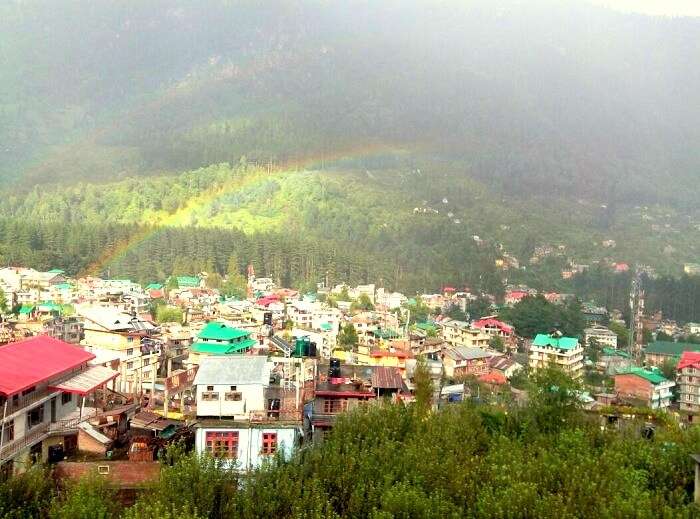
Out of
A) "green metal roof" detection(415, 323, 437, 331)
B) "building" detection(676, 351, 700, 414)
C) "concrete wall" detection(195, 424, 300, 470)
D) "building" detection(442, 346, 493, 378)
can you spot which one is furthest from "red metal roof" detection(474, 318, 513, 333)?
"concrete wall" detection(195, 424, 300, 470)

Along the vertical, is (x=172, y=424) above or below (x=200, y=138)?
below

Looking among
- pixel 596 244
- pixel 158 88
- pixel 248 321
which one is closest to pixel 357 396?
pixel 248 321

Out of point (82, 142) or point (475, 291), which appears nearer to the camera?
point (475, 291)

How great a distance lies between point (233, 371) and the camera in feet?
34.3

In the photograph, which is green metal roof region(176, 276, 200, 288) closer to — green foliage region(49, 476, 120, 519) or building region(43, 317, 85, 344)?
building region(43, 317, 85, 344)

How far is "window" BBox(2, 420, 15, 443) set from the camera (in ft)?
30.0

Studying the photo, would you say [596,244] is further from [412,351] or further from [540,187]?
[412,351]

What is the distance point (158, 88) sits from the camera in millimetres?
152625

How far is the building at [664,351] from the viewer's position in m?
30.7

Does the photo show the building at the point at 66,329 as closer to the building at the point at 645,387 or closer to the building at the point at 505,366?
the building at the point at 505,366

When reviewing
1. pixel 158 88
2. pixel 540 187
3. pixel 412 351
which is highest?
pixel 158 88

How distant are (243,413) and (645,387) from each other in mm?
17246

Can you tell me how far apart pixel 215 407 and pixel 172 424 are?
4.27 feet

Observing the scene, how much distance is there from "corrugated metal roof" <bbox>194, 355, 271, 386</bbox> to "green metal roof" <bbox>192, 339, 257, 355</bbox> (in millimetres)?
8665
